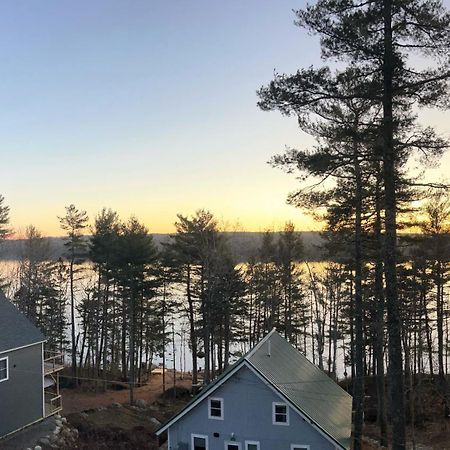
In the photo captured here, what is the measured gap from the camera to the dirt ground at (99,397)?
93.5 feet

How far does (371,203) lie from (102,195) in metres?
36.7

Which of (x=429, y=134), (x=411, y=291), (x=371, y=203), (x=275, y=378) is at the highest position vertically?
(x=429, y=134)

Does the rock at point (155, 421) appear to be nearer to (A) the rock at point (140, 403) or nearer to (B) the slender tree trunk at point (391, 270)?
(A) the rock at point (140, 403)

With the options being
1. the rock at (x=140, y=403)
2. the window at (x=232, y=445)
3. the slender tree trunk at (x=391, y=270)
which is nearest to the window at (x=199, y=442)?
the window at (x=232, y=445)

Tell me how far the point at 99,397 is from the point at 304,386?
18314 mm

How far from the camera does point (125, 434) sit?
20062 millimetres

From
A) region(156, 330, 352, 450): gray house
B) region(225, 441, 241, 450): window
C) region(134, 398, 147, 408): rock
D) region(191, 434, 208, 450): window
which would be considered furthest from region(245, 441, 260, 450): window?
region(134, 398, 147, 408): rock

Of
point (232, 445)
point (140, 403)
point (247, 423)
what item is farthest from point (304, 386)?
point (140, 403)

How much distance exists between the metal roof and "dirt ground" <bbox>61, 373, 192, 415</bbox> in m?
14.1

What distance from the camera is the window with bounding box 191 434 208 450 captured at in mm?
16719

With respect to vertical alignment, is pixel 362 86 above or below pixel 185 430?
above

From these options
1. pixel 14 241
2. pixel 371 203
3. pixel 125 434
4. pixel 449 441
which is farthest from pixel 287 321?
pixel 14 241

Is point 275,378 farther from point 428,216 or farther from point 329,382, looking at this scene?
point 428,216

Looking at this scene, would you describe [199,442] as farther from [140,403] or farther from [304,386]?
[140,403]
